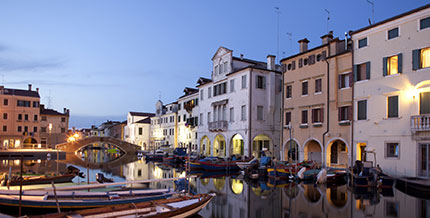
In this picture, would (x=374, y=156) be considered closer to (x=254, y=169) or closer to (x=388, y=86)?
(x=388, y=86)

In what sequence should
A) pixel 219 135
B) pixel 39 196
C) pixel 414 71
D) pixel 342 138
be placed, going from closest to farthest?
1. pixel 39 196
2. pixel 414 71
3. pixel 342 138
4. pixel 219 135

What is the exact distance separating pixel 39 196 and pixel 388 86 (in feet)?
74.3

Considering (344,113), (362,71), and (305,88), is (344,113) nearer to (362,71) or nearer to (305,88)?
(362,71)

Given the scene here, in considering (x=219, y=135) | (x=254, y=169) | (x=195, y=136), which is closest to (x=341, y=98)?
(x=254, y=169)

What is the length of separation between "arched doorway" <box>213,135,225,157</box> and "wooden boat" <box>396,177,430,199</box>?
86.4 ft

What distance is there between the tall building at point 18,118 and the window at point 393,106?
5676 centimetres

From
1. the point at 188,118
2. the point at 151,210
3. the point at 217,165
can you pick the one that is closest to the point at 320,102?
the point at 217,165

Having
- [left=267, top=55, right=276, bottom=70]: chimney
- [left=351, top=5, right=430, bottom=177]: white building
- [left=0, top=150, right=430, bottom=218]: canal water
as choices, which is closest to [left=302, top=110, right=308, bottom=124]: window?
[left=351, top=5, right=430, bottom=177]: white building

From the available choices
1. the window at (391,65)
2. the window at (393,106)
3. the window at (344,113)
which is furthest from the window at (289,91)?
the window at (393,106)

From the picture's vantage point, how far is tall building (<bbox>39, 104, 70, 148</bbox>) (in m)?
71.4

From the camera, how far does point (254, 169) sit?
28.7 metres

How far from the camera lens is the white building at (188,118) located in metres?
53.9

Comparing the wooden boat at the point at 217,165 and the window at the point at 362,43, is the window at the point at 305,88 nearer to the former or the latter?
the window at the point at 362,43

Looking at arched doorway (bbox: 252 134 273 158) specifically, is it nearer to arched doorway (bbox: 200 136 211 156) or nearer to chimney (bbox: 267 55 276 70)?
chimney (bbox: 267 55 276 70)
